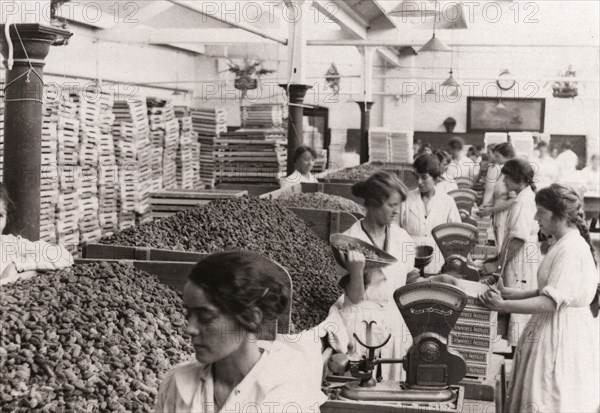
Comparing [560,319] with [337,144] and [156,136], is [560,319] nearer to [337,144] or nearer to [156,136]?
[156,136]

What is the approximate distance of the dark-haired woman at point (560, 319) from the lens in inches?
149

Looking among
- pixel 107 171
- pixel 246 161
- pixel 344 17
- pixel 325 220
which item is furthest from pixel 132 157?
pixel 325 220

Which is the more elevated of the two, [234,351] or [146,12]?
[146,12]

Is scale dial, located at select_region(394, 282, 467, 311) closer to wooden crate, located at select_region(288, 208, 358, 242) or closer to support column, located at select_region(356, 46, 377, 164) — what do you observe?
wooden crate, located at select_region(288, 208, 358, 242)

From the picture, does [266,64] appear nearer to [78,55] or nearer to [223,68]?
[223,68]

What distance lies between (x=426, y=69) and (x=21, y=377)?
21500mm

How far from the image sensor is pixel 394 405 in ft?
9.09

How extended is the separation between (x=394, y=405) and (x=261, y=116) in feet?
31.1

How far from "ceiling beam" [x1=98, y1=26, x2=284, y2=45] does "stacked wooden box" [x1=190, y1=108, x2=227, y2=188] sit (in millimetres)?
1760

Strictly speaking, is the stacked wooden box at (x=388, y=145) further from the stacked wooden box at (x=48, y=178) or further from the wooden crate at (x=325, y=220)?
the wooden crate at (x=325, y=220)

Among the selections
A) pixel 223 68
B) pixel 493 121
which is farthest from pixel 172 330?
pixel 493 121

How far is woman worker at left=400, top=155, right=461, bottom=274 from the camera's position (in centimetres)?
596

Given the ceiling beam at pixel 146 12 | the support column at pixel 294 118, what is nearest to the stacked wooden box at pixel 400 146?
the ceiling beam at pixel 146 12

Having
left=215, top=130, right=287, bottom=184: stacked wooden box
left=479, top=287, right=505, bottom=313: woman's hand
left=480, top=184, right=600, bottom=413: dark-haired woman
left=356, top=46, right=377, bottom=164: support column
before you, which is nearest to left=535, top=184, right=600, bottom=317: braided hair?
left=480, top=184, right=600, bottom=413: dark-haired woman
